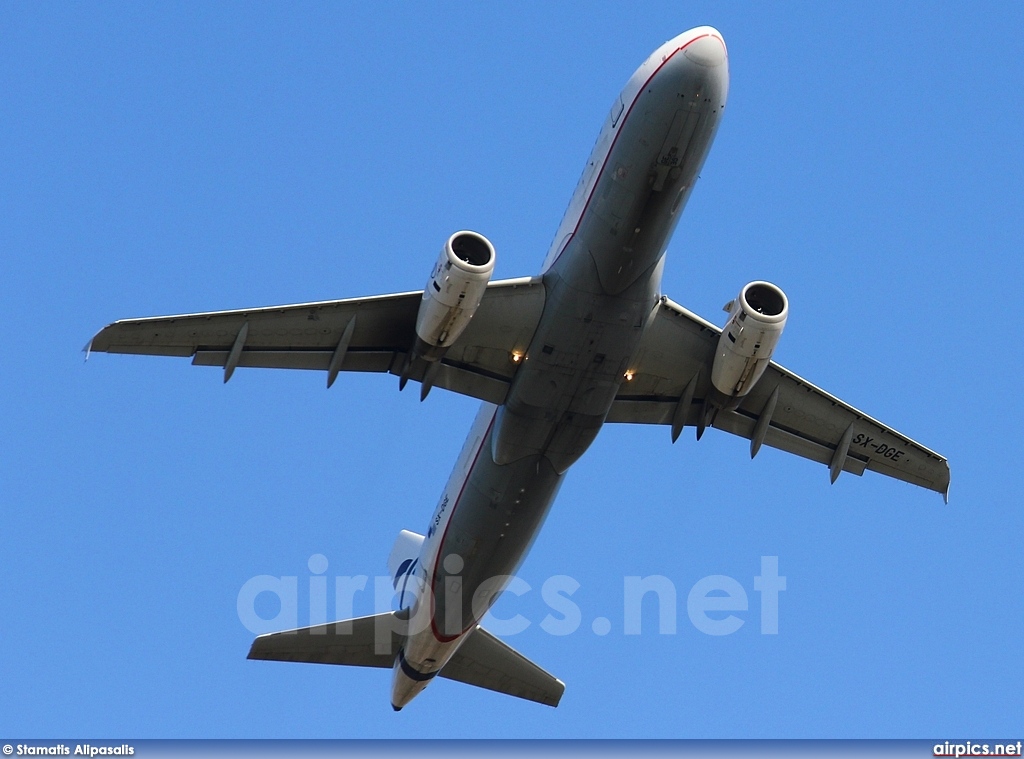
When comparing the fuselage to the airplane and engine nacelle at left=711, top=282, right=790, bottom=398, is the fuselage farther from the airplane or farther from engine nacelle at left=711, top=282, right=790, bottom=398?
engine nacelle at left=711, top=282, right=790, bottom=398

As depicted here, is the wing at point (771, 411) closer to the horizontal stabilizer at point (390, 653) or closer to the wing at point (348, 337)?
the wing at point (348, 337)

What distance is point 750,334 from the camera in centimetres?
2898

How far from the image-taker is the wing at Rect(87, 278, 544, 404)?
2839 centimetres

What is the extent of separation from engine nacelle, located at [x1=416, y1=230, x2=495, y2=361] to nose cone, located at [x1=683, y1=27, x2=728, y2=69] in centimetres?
524

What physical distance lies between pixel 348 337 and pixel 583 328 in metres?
4.87

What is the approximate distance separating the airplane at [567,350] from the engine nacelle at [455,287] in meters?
0.03

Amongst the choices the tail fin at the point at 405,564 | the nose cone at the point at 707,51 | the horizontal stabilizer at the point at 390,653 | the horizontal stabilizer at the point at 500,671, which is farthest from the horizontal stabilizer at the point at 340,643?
the nose cone at the point at 707,51

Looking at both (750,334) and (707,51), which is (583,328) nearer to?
(750,334)

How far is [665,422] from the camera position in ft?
106

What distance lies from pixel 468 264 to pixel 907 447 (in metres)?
12.2

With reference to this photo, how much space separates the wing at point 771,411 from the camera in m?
30.5

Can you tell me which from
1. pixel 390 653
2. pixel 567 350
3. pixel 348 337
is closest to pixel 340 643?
pixel 390 653

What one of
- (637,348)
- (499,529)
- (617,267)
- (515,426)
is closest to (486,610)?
(499,529)

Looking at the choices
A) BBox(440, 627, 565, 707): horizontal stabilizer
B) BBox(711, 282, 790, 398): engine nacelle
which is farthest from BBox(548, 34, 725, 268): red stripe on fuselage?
BBox(440, 627, 565, 707): horizontal stabilizer
